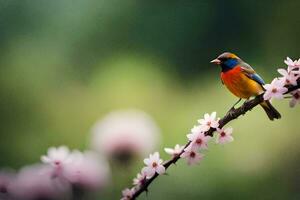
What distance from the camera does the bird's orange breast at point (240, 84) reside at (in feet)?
2.51

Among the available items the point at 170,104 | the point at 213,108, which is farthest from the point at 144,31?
the point at 213,108

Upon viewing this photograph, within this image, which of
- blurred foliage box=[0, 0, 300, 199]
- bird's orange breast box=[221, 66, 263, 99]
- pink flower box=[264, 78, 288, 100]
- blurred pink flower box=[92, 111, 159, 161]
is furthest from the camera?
blurred foliage box=[0, 0, 300, 199]

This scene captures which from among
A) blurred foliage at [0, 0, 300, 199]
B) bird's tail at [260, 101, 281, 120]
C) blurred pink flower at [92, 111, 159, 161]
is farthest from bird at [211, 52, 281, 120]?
blurred foliage at [0, 0, 300, 199]

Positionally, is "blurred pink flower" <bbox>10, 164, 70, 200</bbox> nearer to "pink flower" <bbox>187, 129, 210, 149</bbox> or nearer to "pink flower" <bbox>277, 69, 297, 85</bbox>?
"pink flower" <bbox>187, 129, 210, 149</bbox>

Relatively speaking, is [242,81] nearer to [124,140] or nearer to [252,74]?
[252,74]

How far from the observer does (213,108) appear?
2.01 meters

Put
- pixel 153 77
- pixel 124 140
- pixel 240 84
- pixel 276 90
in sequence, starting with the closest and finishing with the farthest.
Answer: pixel 276 90 → pixel 240 84 → pixel 124 140 → pixel 153 77

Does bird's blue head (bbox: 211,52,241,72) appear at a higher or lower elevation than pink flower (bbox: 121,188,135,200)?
higher

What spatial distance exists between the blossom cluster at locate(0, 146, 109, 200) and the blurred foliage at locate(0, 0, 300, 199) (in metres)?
0.72

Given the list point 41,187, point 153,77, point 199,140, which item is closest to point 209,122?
point 199,140

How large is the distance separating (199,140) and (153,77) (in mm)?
1689

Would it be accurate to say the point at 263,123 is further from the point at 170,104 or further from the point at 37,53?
the point at 37,53

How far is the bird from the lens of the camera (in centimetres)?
77

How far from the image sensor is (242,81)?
77 centimetres
